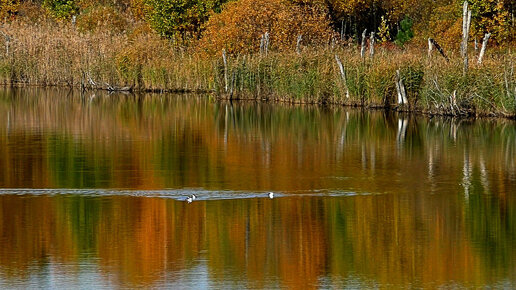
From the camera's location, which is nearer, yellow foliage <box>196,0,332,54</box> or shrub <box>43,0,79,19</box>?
yellow foliage <box>196,0,332,54</box>

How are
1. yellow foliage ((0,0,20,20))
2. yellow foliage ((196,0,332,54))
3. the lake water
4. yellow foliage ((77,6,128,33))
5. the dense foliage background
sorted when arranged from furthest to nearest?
yellow foliage ((0,0,20,20)) < yellow foliage ((77,6,128,33)) < the dense foliage background < yellow foliage ((196,0,332,54)) < the lake water

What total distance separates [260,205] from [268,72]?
22025 millimetres

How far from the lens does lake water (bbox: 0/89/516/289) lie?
41.2 feet

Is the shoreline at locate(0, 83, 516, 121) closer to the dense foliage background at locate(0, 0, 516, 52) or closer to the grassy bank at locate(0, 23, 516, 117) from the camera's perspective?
the grassy bank at locate(0, 23, 516, 117)

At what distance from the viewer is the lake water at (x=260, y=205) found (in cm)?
1255

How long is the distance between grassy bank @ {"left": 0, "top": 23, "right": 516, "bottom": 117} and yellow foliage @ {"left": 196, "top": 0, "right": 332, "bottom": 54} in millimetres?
1066

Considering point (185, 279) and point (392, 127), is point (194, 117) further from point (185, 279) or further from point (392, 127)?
point (185, 279)

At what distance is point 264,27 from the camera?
4278 cm

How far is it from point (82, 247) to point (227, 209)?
3063mm

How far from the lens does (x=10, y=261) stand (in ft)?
42.5

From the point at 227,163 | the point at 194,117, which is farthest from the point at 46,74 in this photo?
the point at 227,163

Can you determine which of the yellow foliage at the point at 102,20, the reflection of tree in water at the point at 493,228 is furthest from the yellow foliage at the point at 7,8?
the reflection of tree in water at the point at 493,228

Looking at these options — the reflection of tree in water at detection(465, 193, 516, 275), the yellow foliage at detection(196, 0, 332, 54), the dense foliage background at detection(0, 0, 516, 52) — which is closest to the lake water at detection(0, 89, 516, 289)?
the reflection of tree in water at detection(465, 193, 516, 275)

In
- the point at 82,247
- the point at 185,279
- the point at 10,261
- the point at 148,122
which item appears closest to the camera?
the point at 185,279
